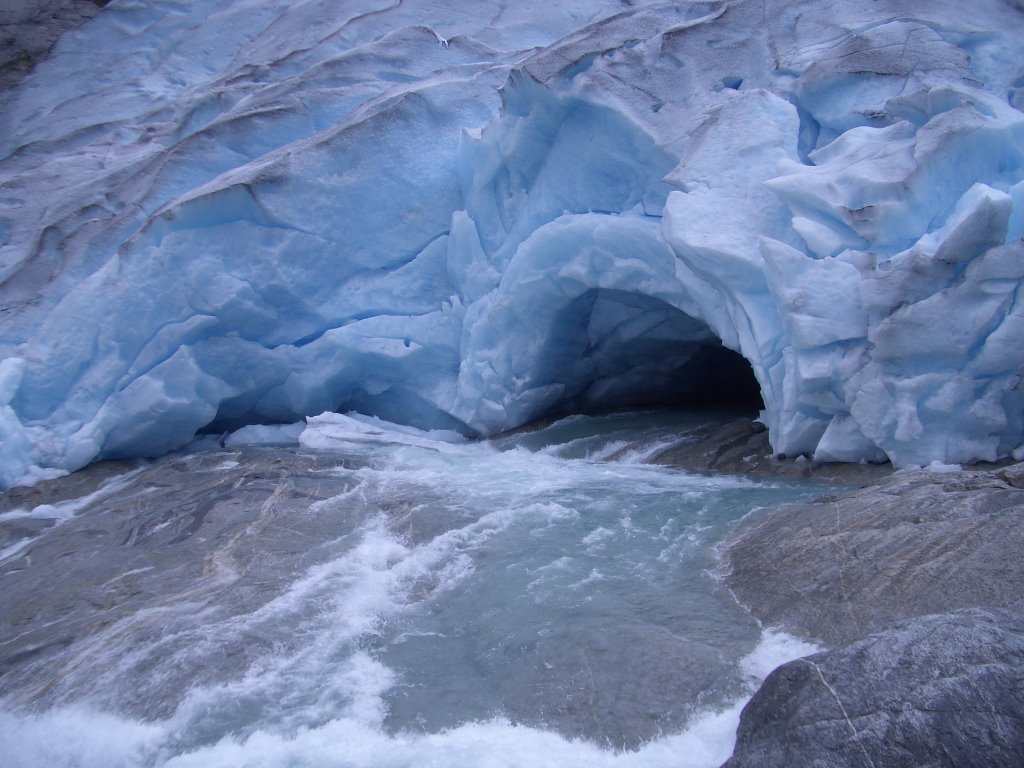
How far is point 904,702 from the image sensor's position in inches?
71.4

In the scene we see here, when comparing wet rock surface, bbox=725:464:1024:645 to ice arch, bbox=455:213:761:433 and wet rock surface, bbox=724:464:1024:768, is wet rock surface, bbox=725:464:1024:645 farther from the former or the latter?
ice arch, bbox=455:213:761:433

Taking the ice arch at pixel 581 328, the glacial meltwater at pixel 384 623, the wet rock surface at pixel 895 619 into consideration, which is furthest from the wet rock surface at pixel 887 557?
the ice arch at pixel 581 328

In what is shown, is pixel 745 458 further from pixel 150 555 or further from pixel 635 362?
pixel 150 555

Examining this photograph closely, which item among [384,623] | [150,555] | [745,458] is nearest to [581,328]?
[745,458]

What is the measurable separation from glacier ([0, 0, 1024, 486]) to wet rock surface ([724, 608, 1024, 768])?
7.57 feet

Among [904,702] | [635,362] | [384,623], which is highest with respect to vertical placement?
[904,702]

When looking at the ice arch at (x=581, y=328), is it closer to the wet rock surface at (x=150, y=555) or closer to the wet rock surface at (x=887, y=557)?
the wet rock surface at (x=150, y=555)

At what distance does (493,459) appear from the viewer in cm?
579

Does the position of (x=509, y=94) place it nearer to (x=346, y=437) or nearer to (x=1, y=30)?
(x=346, y=437)

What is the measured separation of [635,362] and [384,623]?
455 cm

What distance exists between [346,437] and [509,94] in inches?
118

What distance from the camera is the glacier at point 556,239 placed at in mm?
4129

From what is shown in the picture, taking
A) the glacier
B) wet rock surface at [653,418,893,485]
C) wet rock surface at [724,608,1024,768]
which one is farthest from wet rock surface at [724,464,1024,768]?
the glacier

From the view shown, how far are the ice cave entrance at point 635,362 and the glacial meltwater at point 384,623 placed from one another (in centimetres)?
164
